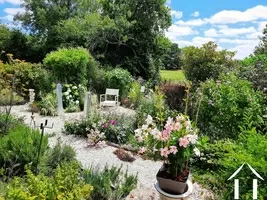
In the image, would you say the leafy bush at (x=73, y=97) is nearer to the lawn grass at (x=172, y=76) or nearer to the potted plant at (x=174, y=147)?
the lawn grass at (x=172, y=76)

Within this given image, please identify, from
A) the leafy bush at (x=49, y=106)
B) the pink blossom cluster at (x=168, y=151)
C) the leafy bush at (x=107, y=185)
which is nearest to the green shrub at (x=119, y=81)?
the leafy bush at (x=49, y=106)

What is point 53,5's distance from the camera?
17875 mm

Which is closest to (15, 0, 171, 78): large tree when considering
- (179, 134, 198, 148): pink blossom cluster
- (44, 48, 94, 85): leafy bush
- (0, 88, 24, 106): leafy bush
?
(44, 48, 94, 85): leafy bush

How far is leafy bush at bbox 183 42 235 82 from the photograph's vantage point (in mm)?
12172

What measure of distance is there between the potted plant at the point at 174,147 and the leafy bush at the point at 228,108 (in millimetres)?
2513

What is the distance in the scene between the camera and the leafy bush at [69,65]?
1123 cm

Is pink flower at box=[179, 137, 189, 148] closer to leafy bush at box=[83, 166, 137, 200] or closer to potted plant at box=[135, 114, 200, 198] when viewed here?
potted plant at box=[135, 114, 200, 198]

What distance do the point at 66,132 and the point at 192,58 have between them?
7.27 m

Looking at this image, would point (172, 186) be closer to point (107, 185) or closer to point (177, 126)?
point (177, 126)

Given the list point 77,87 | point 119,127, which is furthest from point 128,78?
point 119,127

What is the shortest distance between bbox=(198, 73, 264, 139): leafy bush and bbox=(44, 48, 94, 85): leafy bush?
5.84 meters

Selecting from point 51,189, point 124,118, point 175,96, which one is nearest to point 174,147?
point 51,189

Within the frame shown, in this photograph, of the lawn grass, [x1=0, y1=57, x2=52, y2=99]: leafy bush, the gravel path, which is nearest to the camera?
the gravel path

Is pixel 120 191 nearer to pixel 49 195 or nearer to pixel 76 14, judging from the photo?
pixel 49 195
